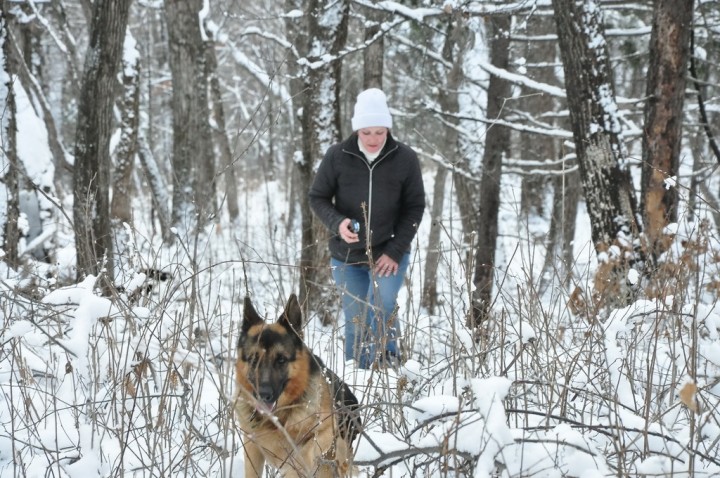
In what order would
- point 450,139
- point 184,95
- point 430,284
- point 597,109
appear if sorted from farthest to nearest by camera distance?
point 450,139 → point 184,95 → point 430,284 → point 597,109

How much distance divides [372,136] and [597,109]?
2027 mm

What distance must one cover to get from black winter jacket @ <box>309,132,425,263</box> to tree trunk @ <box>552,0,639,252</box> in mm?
1638

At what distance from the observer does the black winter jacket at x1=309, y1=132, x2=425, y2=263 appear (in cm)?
440

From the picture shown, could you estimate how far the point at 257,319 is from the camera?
3.28 meters

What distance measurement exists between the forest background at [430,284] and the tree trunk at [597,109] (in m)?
0.02

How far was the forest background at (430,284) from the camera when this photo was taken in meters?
2.01

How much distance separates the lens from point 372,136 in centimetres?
430

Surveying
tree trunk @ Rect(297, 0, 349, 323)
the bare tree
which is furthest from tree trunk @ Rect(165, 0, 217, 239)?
the bare tree

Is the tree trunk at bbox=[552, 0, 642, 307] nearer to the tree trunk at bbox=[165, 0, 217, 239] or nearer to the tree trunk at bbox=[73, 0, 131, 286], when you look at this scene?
the tree trunk at bbox=[73, 0, 131, 286]

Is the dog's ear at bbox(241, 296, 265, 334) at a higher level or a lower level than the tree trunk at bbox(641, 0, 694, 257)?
lower

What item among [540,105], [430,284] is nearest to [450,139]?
[540,105]

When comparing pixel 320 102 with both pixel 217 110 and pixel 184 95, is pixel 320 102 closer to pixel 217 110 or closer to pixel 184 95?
pixel 184 95

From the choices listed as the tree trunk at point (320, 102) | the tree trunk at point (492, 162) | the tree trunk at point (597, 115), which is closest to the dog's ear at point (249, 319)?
the tree trunk at point (597, 115)

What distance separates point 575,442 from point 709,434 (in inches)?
27.2
